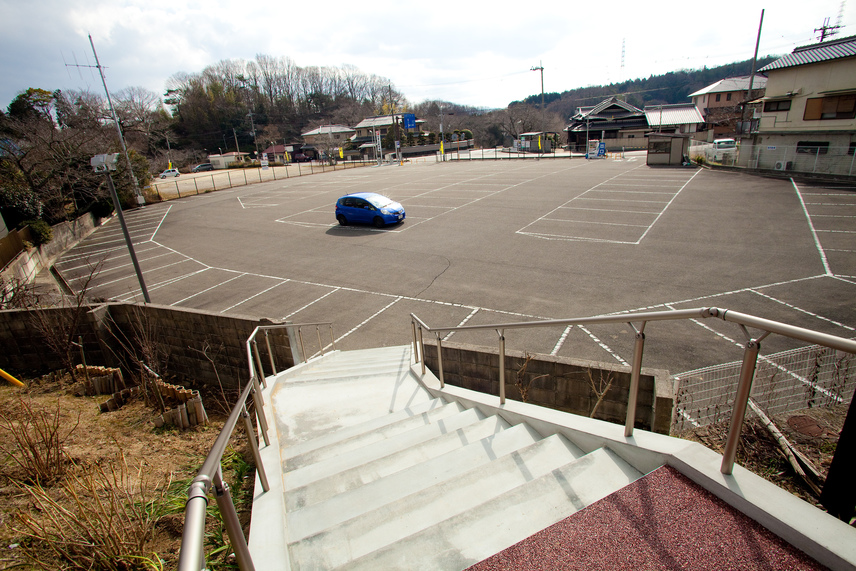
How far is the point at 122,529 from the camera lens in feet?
9.98

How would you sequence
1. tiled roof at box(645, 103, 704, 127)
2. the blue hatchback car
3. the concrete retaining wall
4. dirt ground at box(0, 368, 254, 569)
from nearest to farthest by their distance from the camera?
dirt ground at box(0, 368, 254, 569) → the concrete retaining wall → the blue hatchback car → tiled roof at box(645, 103, 704, 127)

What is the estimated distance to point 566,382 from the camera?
582cm

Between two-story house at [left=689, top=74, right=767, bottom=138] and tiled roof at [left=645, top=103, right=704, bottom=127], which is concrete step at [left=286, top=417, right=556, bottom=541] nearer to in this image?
tiled roof at [left=645, top=103, right=704, bottom=127]

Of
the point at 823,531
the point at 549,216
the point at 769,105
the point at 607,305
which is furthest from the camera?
the point at 769,105

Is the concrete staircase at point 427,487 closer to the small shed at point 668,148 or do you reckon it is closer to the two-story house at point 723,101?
the small shed at point 668,148

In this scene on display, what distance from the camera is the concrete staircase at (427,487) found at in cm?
236

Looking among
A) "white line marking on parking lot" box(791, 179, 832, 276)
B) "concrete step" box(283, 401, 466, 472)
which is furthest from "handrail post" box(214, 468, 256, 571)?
"white line marking on parking lot" box(791, 179, 832, 276)

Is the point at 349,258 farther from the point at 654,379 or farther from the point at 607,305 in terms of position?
the point at 654,379

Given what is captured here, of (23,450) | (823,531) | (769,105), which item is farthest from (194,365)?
(769,105)

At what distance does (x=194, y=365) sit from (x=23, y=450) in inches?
202

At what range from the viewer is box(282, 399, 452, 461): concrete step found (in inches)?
167

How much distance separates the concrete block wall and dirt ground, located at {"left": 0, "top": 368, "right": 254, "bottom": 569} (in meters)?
3.25

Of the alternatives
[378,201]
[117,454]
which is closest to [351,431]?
[117,454]

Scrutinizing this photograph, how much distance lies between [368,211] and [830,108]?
92.4ft
